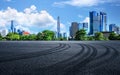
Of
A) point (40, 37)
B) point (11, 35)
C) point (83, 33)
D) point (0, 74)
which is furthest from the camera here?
point (11, 35)

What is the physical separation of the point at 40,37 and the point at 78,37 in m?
24.5

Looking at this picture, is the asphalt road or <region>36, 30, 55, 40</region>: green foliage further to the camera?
<region>36, 30, 55, 40</region>: green foliage

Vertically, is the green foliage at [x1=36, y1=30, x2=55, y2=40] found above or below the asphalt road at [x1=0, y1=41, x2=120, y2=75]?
above

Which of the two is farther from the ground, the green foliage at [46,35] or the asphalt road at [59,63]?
the green foliage at [46,35]

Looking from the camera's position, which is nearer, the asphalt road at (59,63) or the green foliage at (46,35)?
the asphalt road at (59,63)

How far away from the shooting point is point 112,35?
136500 mm

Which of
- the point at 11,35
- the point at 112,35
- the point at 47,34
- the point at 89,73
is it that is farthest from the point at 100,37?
the point at 89,73

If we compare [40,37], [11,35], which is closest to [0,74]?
[40,37]

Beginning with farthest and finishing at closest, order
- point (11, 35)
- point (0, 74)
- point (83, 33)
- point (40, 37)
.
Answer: point (11, 35)
point (40, 37)
point (83, 33)
point (0, 74)

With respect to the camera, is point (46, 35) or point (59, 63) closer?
point (59, 63)

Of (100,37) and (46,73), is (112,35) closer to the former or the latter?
(100,37)

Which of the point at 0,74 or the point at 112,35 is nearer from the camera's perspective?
the point at 0,74

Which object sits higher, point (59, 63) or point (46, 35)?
point (46, 35)

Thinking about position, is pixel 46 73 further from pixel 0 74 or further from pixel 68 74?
pixel 0 74
